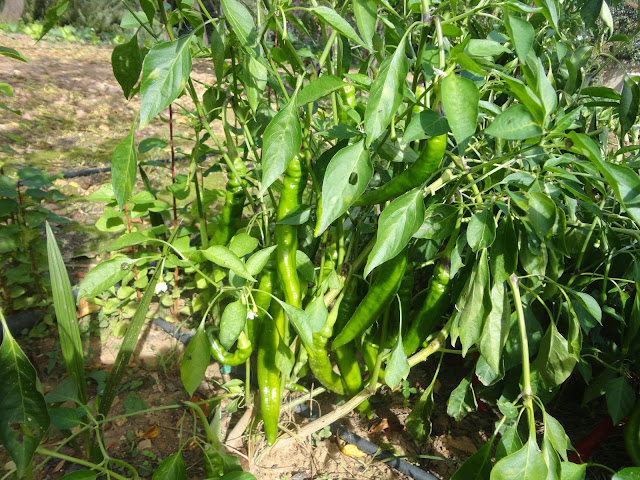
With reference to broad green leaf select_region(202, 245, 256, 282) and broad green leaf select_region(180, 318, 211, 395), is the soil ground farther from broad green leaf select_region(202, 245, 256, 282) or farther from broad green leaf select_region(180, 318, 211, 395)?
broad green leaf select_region(202, 245, 256, 282)

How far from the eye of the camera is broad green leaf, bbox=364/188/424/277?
60 cm

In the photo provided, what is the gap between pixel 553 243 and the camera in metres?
0.82

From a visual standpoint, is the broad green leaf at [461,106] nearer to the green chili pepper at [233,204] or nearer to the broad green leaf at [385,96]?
the broad green leaf at [385,96]

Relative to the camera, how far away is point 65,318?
0.98 m

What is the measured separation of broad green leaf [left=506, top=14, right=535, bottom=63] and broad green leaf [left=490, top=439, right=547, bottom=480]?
0.53m

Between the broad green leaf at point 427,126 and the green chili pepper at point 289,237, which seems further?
the green chili pepper at point 289,237

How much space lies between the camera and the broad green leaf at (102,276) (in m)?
0.75

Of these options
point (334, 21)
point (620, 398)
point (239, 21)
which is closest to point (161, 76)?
point (239, 21)

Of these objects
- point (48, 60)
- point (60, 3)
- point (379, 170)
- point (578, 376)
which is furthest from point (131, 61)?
point (48, 60)

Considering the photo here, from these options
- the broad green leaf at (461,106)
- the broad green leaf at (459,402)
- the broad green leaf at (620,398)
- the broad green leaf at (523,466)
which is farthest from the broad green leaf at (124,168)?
the broad green leaf at (620,398)

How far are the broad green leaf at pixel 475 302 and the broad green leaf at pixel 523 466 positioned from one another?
17cm

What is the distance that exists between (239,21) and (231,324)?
44cm

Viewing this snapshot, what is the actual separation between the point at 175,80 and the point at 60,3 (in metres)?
0.27

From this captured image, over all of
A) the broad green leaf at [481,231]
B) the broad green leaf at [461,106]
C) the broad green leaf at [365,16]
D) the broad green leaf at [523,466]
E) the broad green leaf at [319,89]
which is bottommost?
the broad green leaf at [523,466]
